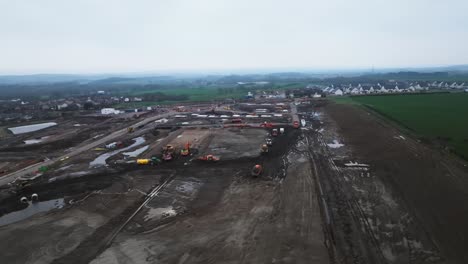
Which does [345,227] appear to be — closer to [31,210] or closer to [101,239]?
[101,239]

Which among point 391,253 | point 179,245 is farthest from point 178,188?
point 391,253

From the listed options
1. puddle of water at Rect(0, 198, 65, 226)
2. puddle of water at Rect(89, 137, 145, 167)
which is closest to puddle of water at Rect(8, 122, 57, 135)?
puddle of water at Rect(89, 137, 145, 167)

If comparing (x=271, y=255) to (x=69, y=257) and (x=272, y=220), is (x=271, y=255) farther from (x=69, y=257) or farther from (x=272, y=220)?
(x=69, y=257)

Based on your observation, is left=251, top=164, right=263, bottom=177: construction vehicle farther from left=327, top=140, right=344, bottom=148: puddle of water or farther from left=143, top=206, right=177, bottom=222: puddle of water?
left=327, top=140, right=344, bottom=148: puddle of water

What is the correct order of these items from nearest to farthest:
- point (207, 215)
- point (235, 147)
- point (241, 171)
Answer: point (207, 215) < point (241, 171) < point (235, 147)

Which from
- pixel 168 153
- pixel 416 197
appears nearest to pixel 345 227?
pixel 416 197

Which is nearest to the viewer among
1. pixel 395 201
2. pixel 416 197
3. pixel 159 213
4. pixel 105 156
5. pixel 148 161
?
pixel 159 213
